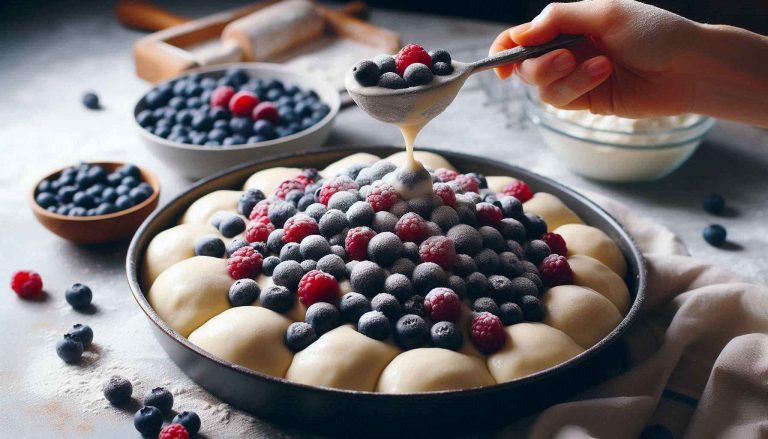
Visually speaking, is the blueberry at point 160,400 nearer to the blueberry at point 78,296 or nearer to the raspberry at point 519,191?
the blueberry at point 78,296

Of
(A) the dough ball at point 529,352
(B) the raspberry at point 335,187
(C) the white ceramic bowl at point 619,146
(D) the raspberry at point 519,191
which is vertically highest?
(B) the raspberry at point 335,187

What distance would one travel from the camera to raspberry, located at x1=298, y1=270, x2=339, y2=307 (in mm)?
1246

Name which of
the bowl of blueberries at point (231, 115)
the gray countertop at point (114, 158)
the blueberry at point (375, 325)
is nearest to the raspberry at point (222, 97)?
the bowl of blueberries at point (231, 115)

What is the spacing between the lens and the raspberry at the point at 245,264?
1.35 meters

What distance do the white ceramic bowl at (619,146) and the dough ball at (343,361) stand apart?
97 cm

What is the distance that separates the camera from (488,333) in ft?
3.95

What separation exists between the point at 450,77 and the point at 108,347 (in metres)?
0.83

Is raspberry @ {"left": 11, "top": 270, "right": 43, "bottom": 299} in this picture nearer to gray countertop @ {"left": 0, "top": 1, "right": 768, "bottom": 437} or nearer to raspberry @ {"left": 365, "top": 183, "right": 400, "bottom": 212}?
gray countertop @ {"left": 0, "top": 1, "right": 768, "bottom": 437}

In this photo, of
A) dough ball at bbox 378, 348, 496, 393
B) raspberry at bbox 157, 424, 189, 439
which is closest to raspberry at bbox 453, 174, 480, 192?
dough ball at bbox 378, 348, 496, 393

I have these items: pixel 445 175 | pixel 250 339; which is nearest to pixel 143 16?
pixel 445 175

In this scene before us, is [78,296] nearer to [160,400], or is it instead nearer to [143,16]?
[160,400]

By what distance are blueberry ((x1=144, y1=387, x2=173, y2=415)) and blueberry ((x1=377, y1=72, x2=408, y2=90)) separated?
0.63 m

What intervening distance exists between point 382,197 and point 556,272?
0.35m

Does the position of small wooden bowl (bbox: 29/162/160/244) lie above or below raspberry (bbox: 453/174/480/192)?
below
